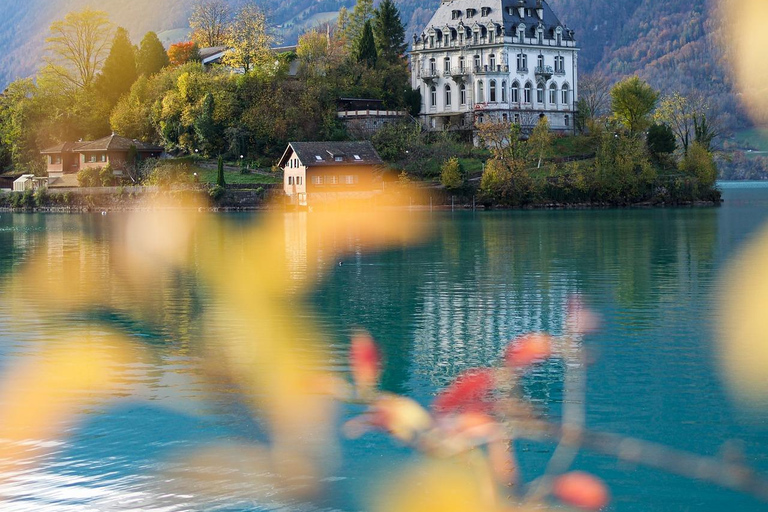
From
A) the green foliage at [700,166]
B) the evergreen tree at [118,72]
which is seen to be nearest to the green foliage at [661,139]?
the green foliage at [700,166]

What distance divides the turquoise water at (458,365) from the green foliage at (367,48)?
55941mm

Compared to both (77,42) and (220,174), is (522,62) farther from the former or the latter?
(77,42)

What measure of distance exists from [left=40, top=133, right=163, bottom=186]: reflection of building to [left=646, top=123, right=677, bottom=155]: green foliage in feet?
138

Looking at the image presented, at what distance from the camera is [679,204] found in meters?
92.6

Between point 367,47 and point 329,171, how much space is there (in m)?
18.0

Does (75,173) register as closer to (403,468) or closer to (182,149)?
(182,149)

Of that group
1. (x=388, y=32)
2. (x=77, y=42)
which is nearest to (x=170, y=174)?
(x=388, y=32)

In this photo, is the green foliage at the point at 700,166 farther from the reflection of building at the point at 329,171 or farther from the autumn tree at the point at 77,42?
the autumn tree at the point at 77,42

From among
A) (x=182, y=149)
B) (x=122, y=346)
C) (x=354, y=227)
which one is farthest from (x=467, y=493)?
(x=182, y=149)

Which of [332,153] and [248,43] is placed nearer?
[332,153]

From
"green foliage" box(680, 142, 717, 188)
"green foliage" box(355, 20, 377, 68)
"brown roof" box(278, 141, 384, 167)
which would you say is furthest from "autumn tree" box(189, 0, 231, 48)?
"green foliage" box(680, 142, 717, 188)

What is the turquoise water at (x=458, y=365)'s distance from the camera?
15469mm

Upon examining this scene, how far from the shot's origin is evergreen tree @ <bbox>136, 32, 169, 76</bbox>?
109688 mm

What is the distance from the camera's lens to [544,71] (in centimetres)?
9875
